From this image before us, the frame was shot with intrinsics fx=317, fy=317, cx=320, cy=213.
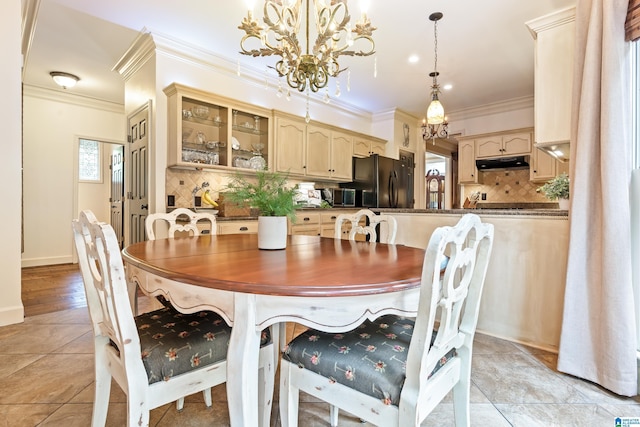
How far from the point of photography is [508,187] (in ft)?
18.4

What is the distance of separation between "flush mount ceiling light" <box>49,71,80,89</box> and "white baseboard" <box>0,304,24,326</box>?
10.6ft

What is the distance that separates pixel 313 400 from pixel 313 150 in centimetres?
346

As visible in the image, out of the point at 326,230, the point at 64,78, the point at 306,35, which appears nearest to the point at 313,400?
the point at 306,35

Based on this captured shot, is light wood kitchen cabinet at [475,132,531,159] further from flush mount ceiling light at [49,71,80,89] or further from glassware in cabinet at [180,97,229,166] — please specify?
flush mount ceiling light at [49,71,80,89]

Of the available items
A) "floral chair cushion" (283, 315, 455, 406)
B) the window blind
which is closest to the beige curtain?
the window blind

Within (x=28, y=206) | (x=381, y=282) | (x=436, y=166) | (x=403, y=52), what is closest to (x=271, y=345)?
(x=381, y=282)

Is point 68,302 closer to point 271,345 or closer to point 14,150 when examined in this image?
point 14,150

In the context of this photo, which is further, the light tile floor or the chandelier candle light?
the chandelier candle light

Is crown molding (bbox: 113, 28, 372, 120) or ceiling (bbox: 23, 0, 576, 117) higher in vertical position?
ceiling (bbox: 23, 0, 576, 117)

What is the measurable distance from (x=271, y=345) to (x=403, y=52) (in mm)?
3515

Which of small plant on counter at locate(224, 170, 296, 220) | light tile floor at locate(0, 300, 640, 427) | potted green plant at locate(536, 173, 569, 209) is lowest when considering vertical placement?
light tile floor at locate(0, 300, 640, 427)

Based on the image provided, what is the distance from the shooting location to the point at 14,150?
2561 mm

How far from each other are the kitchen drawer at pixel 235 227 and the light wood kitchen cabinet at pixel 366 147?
2.39 metres

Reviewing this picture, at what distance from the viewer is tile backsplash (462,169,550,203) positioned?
536 centimetres
